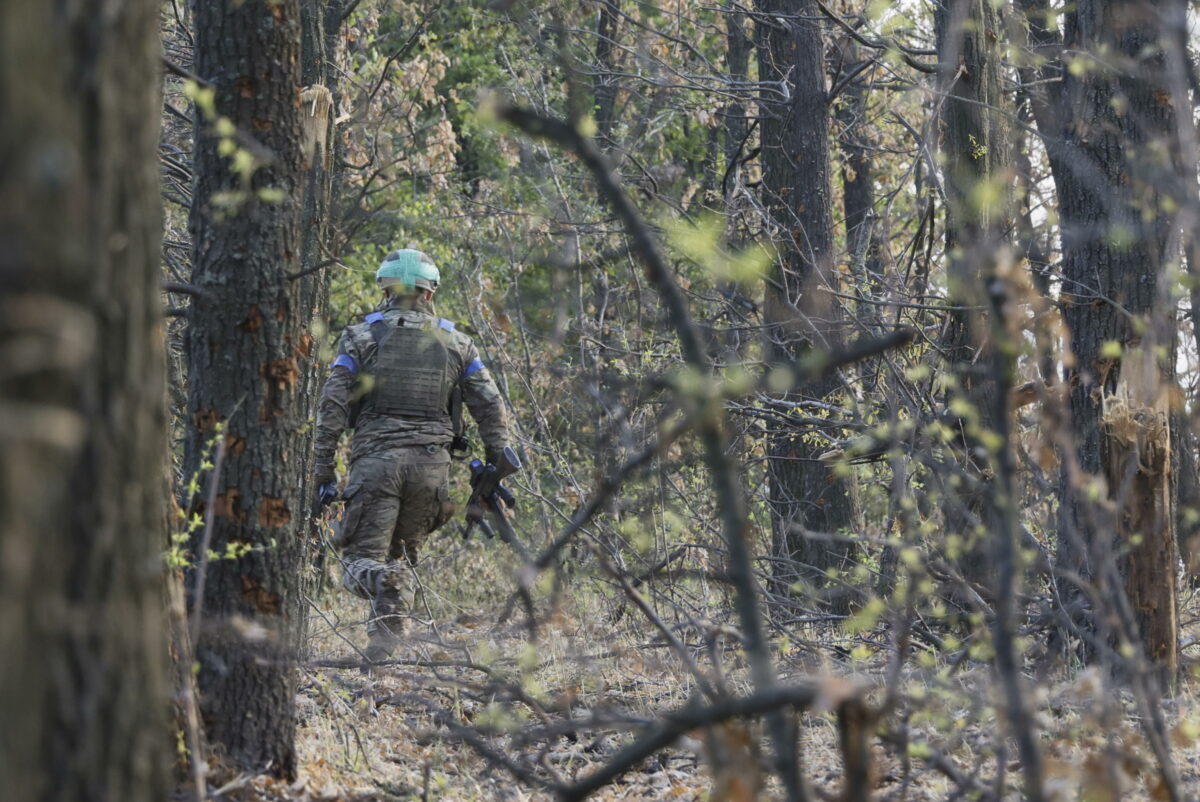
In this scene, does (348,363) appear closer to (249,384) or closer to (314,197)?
(314,197)

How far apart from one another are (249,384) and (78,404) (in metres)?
2.70

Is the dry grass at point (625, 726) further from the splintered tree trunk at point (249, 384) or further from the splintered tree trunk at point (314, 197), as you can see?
the splintered tree trunk at point (314, 197)

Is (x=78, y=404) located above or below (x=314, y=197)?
below

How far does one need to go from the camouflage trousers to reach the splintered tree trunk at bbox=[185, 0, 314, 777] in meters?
3.24

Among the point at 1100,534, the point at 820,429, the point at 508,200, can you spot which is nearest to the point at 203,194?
the point at 1100,534

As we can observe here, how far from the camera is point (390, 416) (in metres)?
7.78

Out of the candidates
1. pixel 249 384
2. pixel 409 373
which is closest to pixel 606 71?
pixel 409 373

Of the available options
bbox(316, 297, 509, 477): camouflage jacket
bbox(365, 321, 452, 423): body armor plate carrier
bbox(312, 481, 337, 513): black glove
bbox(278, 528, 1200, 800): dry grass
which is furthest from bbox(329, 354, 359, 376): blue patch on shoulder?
bbox(278, 528, 1200, 800): dry grass

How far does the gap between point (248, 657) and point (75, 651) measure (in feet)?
8.85

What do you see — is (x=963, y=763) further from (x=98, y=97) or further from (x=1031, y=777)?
(x=98, y=97)

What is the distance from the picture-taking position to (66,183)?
148cm

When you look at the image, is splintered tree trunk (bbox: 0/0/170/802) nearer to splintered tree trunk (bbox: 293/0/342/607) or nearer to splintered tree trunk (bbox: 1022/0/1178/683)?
splintered tree trunk (bbox: 293/0/342/607)

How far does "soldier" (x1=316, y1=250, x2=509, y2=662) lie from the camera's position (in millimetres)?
7637

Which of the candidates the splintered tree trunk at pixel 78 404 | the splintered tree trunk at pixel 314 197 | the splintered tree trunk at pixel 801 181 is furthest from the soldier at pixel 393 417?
the splintered tree trunk at pixel 78 404
